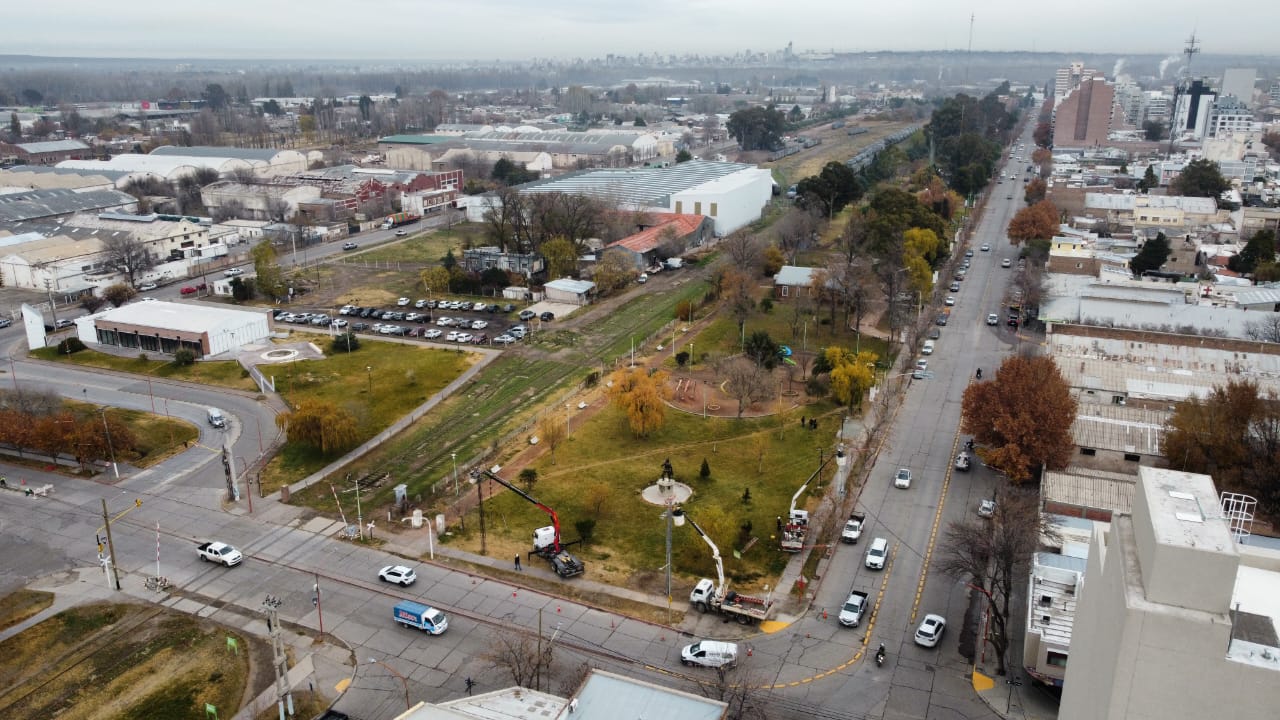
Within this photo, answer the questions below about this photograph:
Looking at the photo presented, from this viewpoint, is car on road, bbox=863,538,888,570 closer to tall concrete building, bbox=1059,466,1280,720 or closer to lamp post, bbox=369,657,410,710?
tall concrete building, bbox=1059,466,1280,720

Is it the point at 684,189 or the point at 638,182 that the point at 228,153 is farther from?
the point at 684,189

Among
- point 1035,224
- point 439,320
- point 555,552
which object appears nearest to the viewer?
point 555,552

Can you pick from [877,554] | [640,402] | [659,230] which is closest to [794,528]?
[877,554]

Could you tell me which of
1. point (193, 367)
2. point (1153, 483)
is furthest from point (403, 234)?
point (1153, 483)

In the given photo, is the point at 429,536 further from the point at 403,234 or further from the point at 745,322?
the point at 403,234

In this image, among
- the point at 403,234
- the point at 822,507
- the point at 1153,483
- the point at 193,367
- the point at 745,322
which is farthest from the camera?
the point at 403,234

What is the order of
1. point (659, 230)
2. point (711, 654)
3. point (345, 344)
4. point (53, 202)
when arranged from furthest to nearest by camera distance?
point (53, 202) → point (659, 230) → point (345, 344) → point (711, 654)

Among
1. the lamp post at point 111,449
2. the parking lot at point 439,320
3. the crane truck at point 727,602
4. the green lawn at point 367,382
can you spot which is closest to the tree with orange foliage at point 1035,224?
the parking lot at point 439,320
